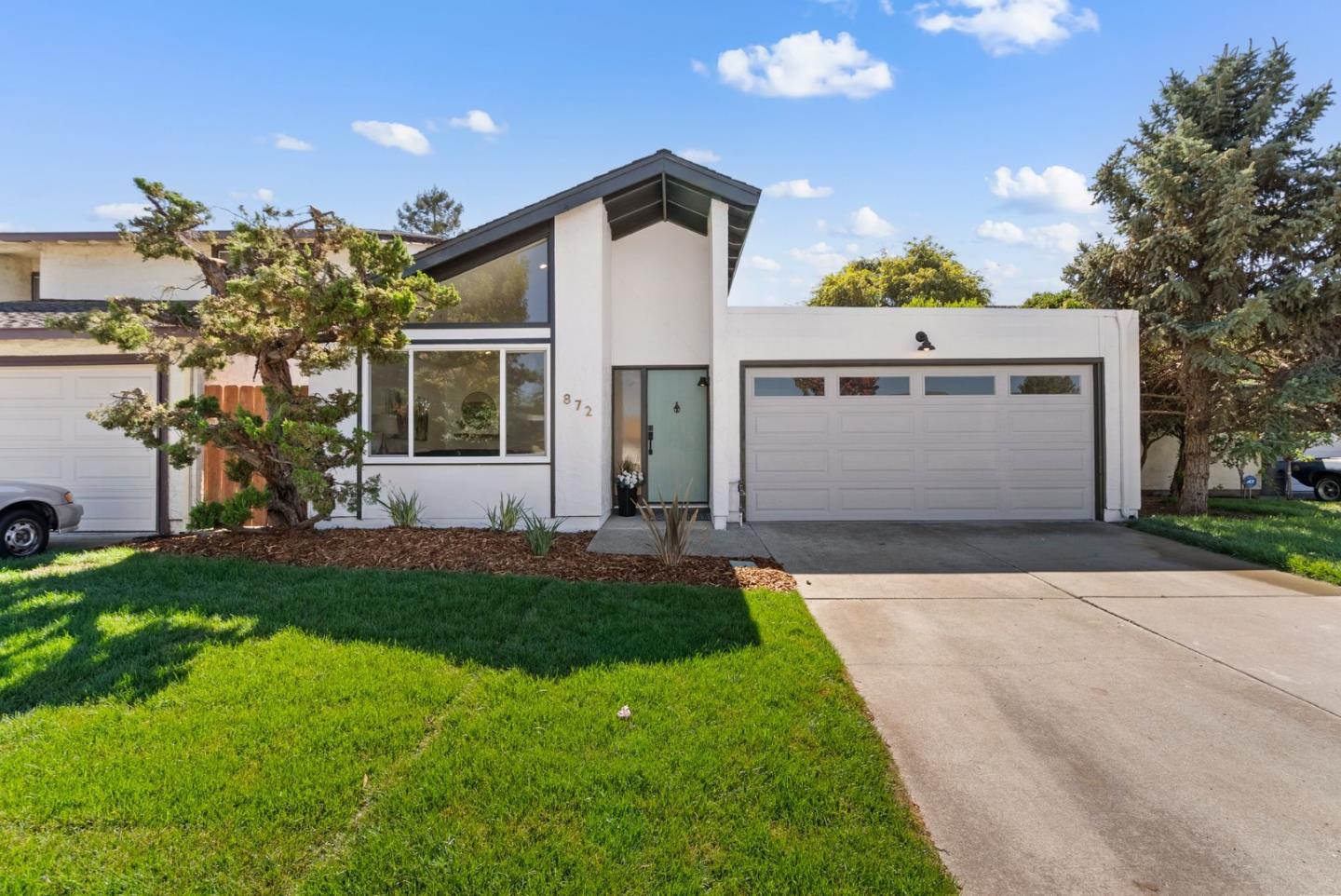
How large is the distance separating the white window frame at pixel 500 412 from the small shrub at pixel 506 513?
52 cm

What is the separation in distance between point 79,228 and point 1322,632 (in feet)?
53.2

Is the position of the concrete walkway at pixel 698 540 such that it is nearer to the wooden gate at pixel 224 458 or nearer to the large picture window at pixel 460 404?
the large picture window at pixel 460 404

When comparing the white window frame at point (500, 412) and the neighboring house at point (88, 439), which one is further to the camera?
the white window frame at point (500, 412)

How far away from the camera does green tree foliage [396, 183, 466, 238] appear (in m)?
31.9

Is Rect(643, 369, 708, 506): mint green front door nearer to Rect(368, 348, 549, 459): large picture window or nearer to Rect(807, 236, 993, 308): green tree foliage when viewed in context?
Rect(368, 348, 549, 459): large picture window

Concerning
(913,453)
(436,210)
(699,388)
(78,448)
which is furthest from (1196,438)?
(436,210)

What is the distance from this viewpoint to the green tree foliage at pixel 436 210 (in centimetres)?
3192

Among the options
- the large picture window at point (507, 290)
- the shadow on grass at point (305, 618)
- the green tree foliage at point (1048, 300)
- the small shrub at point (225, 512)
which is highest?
the green tree foliage at point (1048, 300)

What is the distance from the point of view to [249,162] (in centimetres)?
907

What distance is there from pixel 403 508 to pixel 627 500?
11.0 feet

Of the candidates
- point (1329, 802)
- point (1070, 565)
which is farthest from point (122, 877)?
point (1070, 565)

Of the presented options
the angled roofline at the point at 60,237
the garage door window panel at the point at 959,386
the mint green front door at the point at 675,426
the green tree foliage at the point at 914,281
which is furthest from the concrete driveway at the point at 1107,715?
the green tree foliage at the point at 914,281

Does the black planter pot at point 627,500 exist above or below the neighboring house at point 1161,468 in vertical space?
below

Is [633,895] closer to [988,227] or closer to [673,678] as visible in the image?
[673,678]
